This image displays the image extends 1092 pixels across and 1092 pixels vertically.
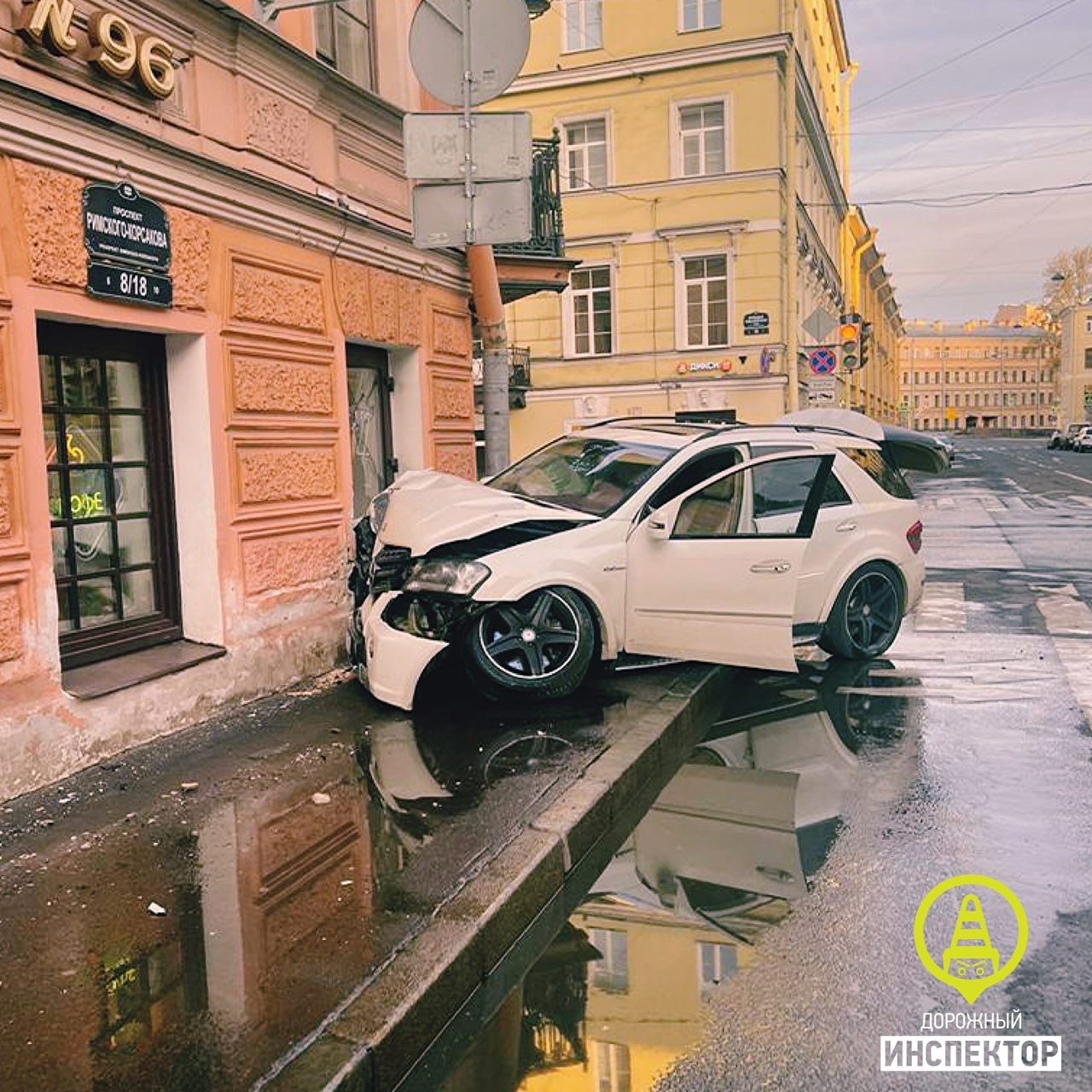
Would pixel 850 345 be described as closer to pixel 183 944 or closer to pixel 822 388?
pixel 822 388

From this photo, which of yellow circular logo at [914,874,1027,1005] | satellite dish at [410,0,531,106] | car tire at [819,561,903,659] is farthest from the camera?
car tire at [819,561,903,659]

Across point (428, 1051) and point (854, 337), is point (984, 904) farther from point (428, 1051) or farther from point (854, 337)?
point (854, 337)

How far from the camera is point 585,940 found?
12.6ft

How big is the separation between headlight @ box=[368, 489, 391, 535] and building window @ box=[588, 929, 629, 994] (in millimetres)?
3832

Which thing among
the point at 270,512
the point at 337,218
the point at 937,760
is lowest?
the point at 937,760

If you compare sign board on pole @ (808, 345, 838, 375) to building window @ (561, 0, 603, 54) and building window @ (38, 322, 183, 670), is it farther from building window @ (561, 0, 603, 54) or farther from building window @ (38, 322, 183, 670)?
building window @ (38, 322, 183, 670)

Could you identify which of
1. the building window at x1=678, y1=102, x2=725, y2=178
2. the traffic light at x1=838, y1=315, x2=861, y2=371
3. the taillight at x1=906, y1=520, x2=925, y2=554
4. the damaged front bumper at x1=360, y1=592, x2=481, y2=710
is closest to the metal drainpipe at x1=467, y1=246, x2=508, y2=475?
the damaged front bumper at x1=360, y1=592, x2=481, y2=710

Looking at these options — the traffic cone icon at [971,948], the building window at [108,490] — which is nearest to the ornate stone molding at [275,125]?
the building window at [108,490]

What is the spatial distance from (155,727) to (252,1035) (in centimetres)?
317

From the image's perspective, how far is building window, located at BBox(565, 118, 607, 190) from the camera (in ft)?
90.4

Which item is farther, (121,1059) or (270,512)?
(270,512)

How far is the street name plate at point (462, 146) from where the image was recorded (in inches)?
274

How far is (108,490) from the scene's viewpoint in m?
6.18

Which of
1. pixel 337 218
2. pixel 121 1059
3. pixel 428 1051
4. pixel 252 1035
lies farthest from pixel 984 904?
pixel 337 218
